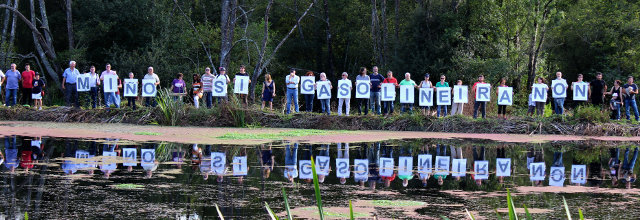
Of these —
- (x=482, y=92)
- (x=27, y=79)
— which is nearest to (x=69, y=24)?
(x=27, y=79)

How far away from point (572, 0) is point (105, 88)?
39.6 m

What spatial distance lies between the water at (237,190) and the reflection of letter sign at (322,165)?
11 cm

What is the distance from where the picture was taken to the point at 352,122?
24484mm

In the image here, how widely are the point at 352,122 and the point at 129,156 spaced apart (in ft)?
32.1

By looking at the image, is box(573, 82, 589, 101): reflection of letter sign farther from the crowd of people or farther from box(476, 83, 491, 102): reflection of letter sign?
box(476, 83, 491, 102): reflection of letter sign

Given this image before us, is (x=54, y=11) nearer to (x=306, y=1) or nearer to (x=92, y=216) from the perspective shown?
(x=306, y=1)

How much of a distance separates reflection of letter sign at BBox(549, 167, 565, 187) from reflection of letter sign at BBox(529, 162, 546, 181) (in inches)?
6.1

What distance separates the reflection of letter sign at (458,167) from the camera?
14.0 metres

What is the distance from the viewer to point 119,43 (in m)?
45.0

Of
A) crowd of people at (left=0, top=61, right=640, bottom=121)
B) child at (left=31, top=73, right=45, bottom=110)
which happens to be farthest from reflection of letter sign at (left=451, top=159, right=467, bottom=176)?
child at (left=31, top=73, right=45, bottom=110)

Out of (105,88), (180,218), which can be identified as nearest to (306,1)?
(105,88)

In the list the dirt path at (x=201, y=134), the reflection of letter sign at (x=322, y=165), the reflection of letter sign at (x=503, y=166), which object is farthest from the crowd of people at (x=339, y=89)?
the reflection of letter sign at (x=322, y=165)

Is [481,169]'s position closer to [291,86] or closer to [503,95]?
[503,95]

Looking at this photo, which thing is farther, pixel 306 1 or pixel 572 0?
pixel 306 1
